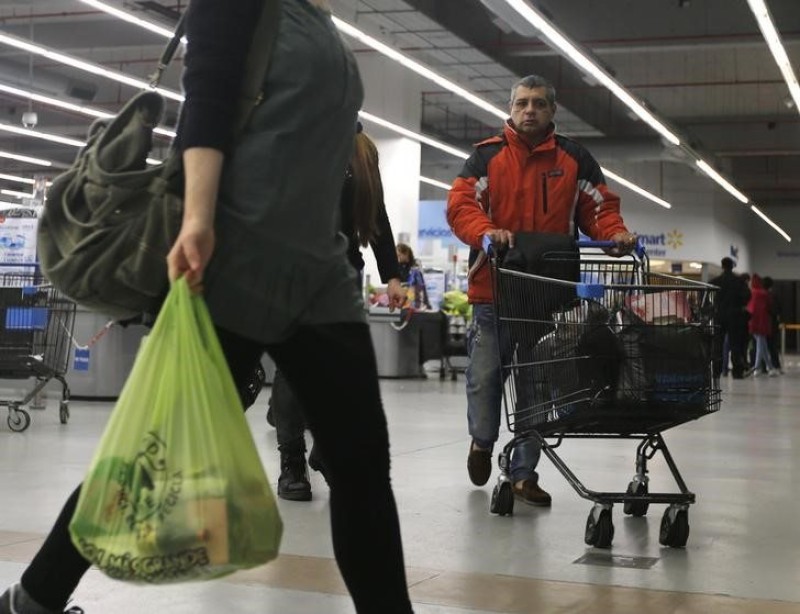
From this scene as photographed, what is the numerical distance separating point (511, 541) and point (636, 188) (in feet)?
80.8

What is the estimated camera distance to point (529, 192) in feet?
14.3

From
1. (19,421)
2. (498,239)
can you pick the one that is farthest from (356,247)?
(19,421)

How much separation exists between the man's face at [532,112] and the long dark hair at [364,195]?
58 cm

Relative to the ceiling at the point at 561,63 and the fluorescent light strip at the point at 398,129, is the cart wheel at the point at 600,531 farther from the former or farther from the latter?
the fluorescent light strip at the point at 398,129

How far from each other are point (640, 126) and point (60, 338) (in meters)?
19.2

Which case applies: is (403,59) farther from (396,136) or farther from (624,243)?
(624,243)

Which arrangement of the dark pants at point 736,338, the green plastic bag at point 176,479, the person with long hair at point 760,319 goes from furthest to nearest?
the person with long hair at point 760,319 → the dark pants at point 736,338 → the green plastic bag at point 176,479

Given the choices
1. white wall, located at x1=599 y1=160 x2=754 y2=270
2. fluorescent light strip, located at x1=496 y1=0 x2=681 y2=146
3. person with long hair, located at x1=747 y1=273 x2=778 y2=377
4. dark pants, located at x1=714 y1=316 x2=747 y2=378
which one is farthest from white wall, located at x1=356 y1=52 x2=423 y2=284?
white wall, located at x1=599 y1=160 x2=754 y2=270

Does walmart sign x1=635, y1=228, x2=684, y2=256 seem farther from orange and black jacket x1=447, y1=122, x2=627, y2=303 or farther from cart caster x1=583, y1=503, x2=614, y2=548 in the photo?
cart caster x1=583, y1=503, x2=614, y2=548

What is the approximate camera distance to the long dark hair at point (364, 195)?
13.3 ft

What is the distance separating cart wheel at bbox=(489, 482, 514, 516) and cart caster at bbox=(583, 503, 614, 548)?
0.59m

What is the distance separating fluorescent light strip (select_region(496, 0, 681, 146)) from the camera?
36.4 feet

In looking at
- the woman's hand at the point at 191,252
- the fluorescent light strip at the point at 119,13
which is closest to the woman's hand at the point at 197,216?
the woman's hand at the point at 191,252

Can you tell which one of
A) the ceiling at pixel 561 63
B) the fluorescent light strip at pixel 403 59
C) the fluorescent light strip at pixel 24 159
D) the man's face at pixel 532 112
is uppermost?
the ceiling at pixel 561 63
